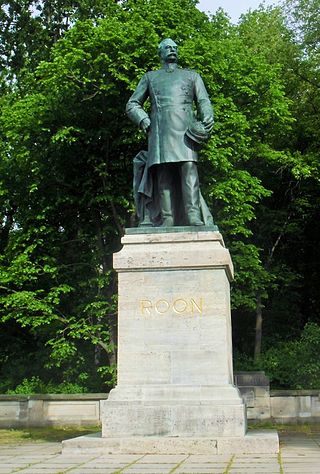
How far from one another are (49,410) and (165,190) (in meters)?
8.21

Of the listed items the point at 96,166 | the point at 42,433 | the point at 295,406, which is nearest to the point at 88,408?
the point at 42,433

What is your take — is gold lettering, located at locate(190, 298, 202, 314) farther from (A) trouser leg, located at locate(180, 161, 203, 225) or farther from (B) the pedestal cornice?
(A) trouser leg, located at locate(180, 161, 203, 225)

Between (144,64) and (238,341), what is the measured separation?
10856mm

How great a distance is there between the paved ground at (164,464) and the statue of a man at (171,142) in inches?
134

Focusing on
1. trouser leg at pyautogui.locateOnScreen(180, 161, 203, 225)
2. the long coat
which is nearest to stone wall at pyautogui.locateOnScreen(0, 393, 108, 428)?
trouser leg at pyautogui.locateOnScreen(180, 161, 203, 225)

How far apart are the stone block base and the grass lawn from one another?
3.65 m

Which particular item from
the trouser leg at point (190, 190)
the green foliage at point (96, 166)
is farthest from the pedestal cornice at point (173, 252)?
the green foliage at point (96, 166)

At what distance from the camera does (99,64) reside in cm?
1817

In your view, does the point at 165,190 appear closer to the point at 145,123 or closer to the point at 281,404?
→ the point at 145,123

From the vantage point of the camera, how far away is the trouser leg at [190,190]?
Result: 9648 mm

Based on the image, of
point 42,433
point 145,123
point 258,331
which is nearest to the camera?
point 145,123

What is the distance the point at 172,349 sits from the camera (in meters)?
8.88

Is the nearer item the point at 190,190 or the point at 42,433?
the point at 190,190

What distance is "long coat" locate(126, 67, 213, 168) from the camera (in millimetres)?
9750
